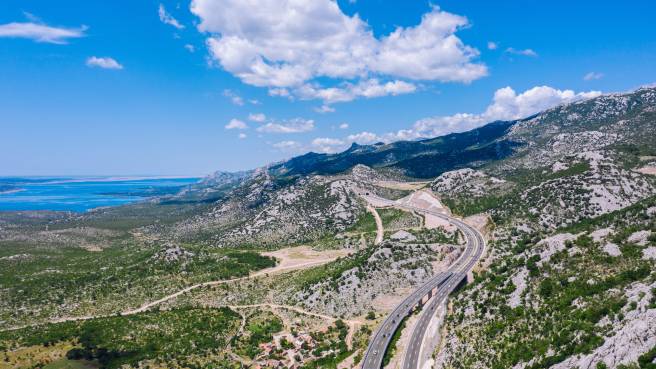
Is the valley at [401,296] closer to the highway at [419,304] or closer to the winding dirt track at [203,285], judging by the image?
the highway at [419,304]

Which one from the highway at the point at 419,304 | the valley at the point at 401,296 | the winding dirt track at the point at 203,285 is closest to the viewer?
the valley at the point at 401,296

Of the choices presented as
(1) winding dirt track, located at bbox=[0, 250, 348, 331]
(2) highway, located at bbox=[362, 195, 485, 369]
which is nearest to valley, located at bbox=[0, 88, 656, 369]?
(2) highway, located at bbox=[362, 195, 485, 369]

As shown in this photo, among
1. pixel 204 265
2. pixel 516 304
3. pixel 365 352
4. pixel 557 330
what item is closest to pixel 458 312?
pixel 516 304

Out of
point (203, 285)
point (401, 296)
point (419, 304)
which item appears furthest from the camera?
point (203, 285)

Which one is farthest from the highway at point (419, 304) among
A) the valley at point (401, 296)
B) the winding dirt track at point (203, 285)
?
the winding dirt track at point (203, 285)

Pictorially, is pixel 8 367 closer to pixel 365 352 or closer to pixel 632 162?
pixel 365 352

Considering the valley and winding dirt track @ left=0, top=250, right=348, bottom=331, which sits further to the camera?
winding dirt track @ left=0, top=250, right=348, bottom=331

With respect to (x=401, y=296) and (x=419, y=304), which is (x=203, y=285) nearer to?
(x=401, y=296)

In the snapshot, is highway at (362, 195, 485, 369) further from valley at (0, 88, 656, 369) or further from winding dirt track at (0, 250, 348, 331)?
winding dirt track at (0, 250, 348, 331)

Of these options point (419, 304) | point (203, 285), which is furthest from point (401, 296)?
point (203, 285)
